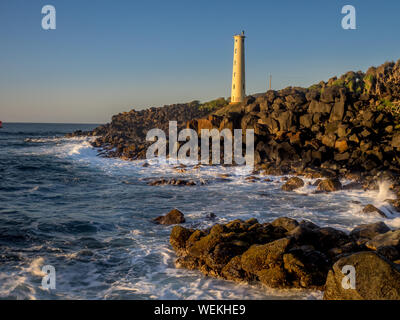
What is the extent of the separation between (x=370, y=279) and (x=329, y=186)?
12.6m

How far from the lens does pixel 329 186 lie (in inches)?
699

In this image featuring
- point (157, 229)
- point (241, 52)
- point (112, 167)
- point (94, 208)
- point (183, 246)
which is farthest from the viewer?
point (241, 52)

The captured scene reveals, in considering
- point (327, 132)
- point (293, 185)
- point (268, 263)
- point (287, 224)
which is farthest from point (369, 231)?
point (327, 132)

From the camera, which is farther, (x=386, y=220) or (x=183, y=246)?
(x=386, y=220)

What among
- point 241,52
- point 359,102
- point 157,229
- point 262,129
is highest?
point 241,52

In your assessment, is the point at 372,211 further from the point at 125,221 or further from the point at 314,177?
the point at 125,221

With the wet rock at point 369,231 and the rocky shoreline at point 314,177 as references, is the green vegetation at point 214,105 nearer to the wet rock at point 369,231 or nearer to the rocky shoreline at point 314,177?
the rocky shoreline at point 314,177

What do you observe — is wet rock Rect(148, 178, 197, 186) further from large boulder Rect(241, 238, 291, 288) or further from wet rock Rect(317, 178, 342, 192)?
large boulder Rect(241, 238, 291, 288)

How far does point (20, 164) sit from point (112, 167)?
8.92 metres

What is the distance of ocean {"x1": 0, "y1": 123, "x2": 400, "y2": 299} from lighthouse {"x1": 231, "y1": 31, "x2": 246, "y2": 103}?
948 inches

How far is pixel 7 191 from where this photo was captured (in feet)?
61.6
